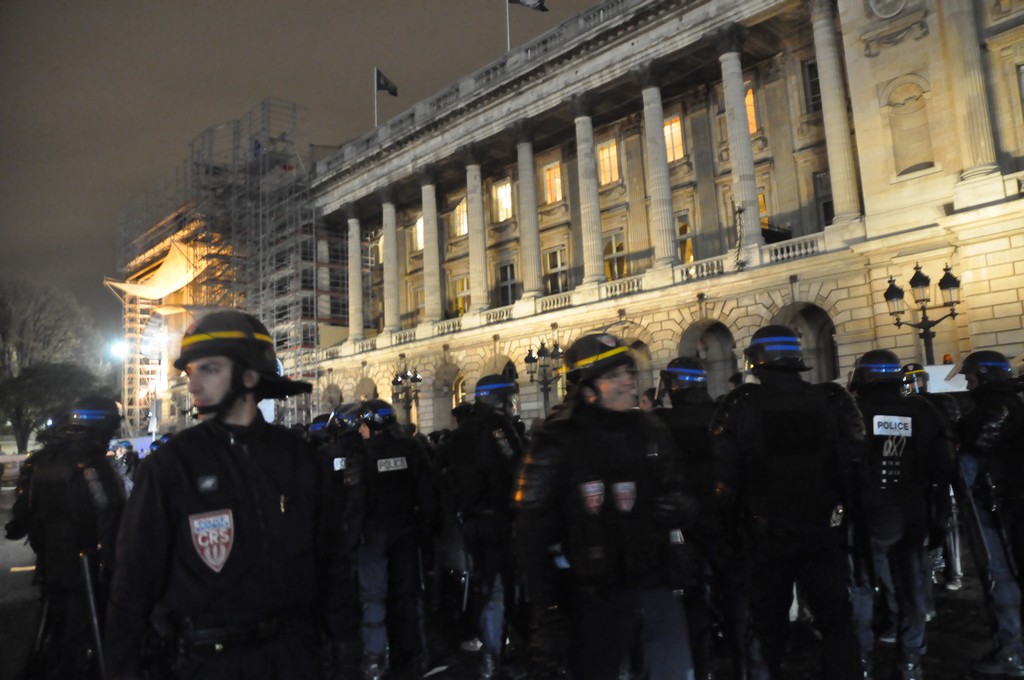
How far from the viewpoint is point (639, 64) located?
1054 inches

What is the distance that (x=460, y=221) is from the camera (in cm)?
3812

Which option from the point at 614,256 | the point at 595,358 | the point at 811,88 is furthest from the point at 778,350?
the point at 614,256

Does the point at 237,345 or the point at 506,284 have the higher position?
the point at 506,284

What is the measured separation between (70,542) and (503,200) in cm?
3218

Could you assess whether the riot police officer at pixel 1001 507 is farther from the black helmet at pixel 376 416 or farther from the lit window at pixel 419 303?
the lit window at pixel 419 303

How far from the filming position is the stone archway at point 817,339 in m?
24.1

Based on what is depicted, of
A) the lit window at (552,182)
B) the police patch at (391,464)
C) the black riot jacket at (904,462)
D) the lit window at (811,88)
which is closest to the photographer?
the black riot jacket at (904,462)

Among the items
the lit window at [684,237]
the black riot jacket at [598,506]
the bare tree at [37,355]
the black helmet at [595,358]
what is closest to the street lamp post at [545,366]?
the lit window at [684,237]

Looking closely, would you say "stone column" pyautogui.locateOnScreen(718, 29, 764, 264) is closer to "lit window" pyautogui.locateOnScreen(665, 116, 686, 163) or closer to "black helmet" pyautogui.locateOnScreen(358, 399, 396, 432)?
"lit window" pyautogui.locateOnScreen(665, 116, 686, 163)

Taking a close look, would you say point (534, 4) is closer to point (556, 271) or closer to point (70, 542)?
point (556, 271)

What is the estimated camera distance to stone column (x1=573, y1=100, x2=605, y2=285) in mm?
28797

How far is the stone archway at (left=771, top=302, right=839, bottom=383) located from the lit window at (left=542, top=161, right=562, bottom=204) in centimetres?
1296

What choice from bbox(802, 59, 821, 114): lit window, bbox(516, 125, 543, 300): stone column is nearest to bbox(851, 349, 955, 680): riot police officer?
bbox(802, 59, 821, 114): lit window

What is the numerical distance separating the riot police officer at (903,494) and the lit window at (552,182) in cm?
2861
